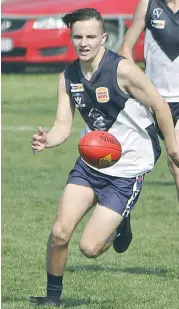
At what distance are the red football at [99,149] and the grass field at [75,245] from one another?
87 centimetres

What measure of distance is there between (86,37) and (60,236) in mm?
1168

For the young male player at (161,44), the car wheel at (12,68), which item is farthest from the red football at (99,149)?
the car wheel at (12,68)

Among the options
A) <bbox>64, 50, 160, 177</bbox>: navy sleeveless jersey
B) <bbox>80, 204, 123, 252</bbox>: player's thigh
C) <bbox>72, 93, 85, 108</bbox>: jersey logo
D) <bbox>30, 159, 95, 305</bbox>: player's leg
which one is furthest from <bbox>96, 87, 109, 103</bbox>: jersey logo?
<bbox>80, 204, 123, 252</bbox>: player's thigh

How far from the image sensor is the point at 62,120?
24.0 ft

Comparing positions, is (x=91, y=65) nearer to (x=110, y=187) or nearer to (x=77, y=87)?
(x=77, y=87)

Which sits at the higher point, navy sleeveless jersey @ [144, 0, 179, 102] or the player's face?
the player's face

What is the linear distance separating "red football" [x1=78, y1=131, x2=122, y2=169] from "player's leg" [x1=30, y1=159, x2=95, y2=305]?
0.68 feet

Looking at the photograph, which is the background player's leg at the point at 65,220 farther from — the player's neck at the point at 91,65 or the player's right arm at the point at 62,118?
the player's neck at the point at 91,65

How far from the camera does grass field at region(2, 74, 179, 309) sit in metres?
7.50

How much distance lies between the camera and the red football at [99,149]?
688cm

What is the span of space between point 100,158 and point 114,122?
1.19 feet

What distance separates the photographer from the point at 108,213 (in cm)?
706

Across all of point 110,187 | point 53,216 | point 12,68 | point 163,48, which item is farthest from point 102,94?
point 12,68

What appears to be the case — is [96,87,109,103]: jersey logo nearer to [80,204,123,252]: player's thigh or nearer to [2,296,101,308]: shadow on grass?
[80,204,123,252]: player's thigh
